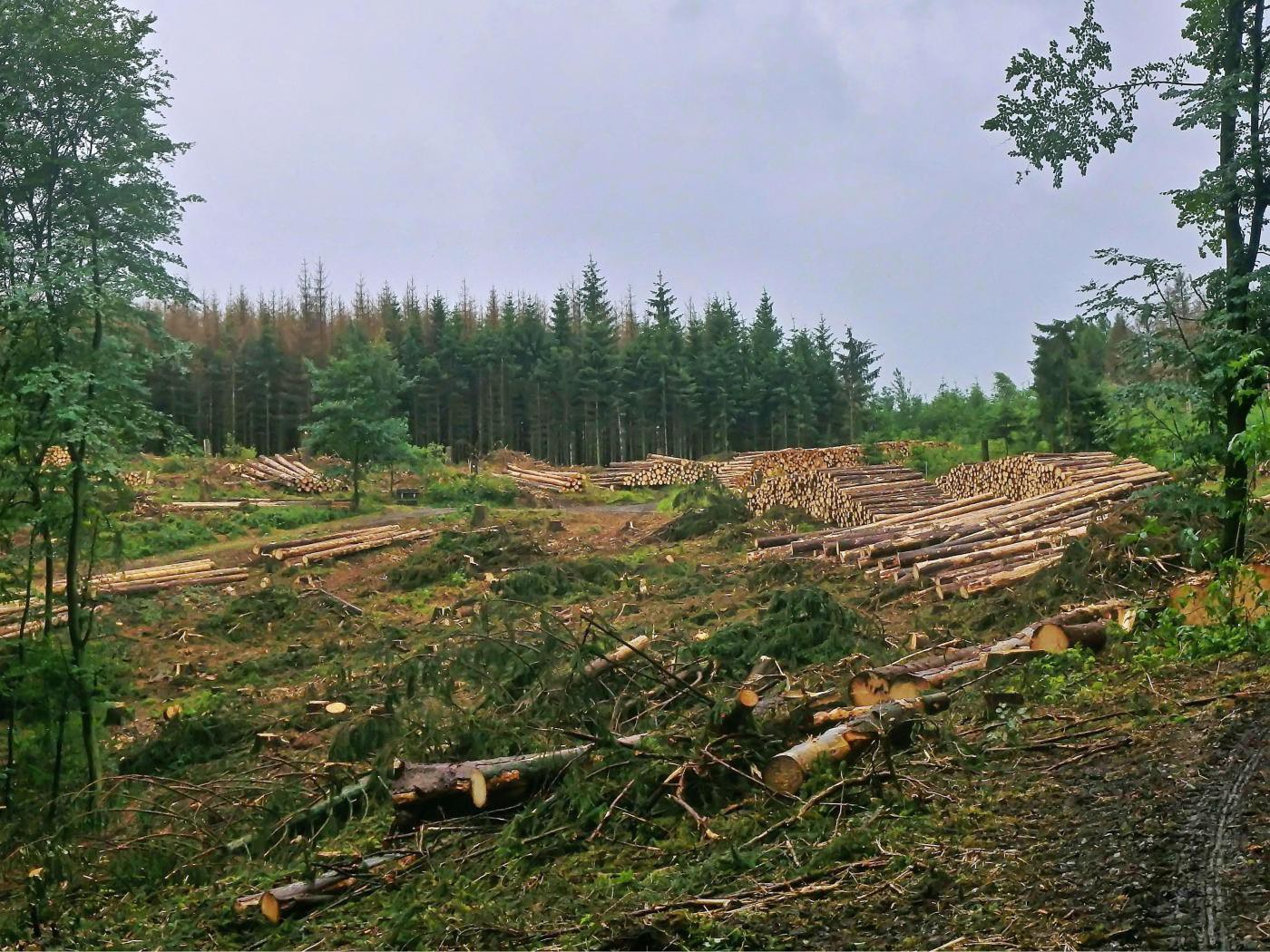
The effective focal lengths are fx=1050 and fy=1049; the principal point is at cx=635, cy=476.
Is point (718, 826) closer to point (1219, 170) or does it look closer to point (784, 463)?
point (1219, 170)

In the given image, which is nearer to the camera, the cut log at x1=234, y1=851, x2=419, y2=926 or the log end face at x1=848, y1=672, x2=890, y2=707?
the cut log at x1=234, y1=851, x2=419, y2=926

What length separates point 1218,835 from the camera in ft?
13.9

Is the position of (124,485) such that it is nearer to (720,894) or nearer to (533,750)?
(533,750)

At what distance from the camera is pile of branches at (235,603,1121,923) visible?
553 centimetres

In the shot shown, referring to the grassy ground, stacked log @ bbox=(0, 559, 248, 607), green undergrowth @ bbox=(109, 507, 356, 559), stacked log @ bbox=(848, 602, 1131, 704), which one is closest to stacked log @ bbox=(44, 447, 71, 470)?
the grassy ground

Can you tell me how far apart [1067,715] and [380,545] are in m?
19.3

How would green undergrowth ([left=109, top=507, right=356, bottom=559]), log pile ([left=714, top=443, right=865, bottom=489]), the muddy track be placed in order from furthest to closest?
1. log pile ([left=714, top=443, right=865, bottom=489])
2. green undergrowth ([left=109, top=507, right=356, bottom=559])
3. the muddy track

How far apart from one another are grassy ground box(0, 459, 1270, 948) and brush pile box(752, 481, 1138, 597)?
2.80 metres

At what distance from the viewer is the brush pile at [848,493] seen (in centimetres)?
2072

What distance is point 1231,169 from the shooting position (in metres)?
9.05

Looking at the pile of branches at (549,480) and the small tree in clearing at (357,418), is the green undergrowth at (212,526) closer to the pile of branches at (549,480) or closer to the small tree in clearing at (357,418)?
the small tree in clearing at (357,418)

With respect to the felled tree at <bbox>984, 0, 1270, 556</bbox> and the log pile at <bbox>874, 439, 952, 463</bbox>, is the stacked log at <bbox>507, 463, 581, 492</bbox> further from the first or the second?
the felled tree at <bbox>984, 0, 1270, 556</bbox>

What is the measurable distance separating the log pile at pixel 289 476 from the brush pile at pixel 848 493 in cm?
1542

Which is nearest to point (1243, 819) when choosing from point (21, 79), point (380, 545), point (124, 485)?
point (124, 485)
